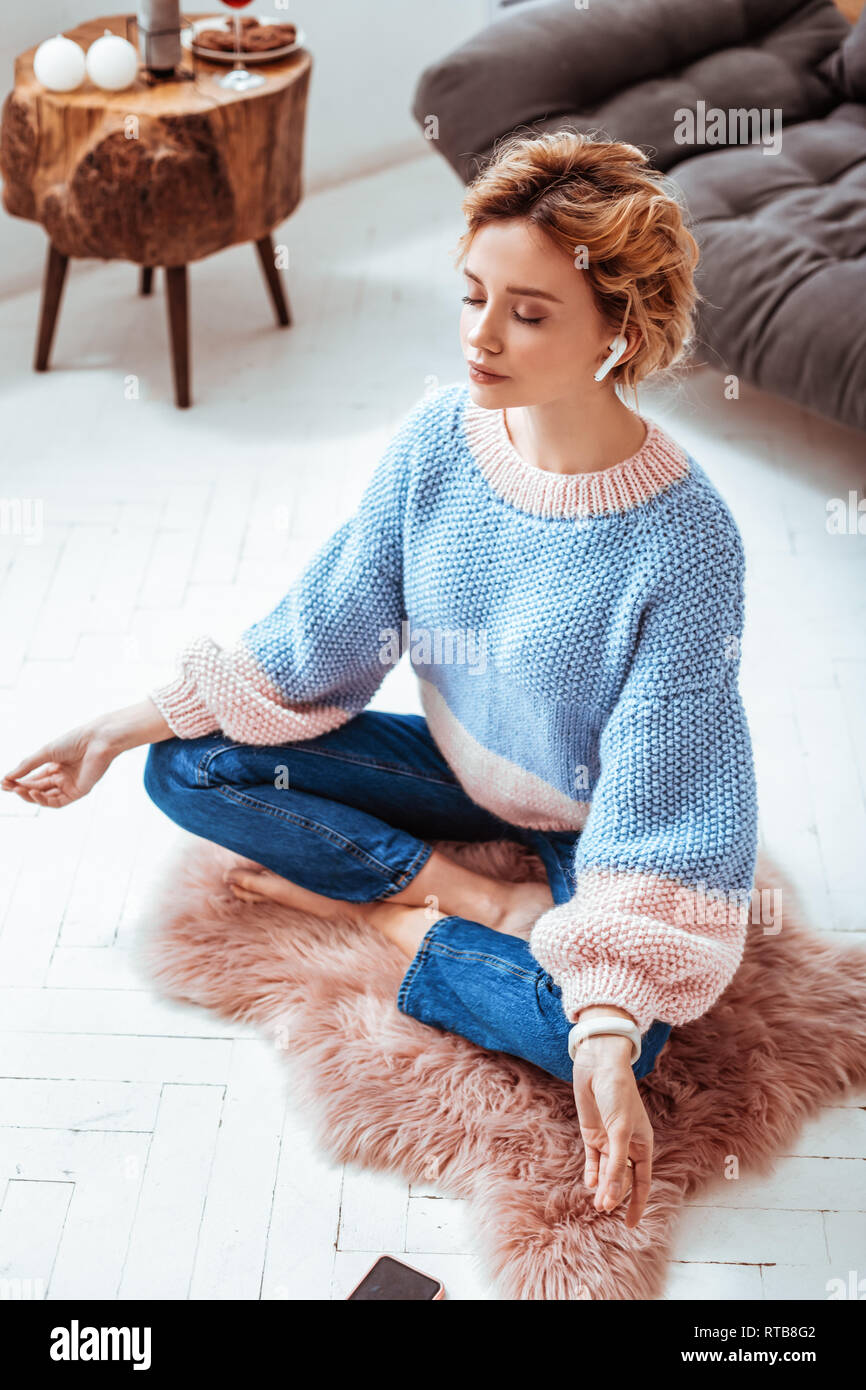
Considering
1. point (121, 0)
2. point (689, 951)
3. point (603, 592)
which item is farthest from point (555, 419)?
point (121, 0)

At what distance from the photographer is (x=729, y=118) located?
2.67 m

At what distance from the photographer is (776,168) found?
2.56m

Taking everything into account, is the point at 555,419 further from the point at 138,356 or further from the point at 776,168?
the point at 138,356

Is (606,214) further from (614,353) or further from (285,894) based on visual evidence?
(285,894)

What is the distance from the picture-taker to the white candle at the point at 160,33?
2.37 meters

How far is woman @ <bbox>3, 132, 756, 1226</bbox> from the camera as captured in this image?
1222mm

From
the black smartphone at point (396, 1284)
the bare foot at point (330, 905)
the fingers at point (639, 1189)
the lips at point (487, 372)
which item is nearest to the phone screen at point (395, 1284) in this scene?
the black smartphone at point (396, 1284)

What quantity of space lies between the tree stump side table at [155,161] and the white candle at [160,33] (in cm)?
4

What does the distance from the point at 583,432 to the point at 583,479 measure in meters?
0.04

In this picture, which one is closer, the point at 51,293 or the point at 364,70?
the point at 51,293

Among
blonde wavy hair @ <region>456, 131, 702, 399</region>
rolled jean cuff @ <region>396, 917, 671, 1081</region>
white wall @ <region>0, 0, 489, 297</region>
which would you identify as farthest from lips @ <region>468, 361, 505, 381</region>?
white wall @ <region>0, 0, 489, 297</region>

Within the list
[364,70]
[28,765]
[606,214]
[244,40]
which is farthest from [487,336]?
[364,70]

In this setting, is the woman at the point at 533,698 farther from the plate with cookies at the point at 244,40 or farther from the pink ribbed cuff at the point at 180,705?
the plate with cookies at the point at 244,40
